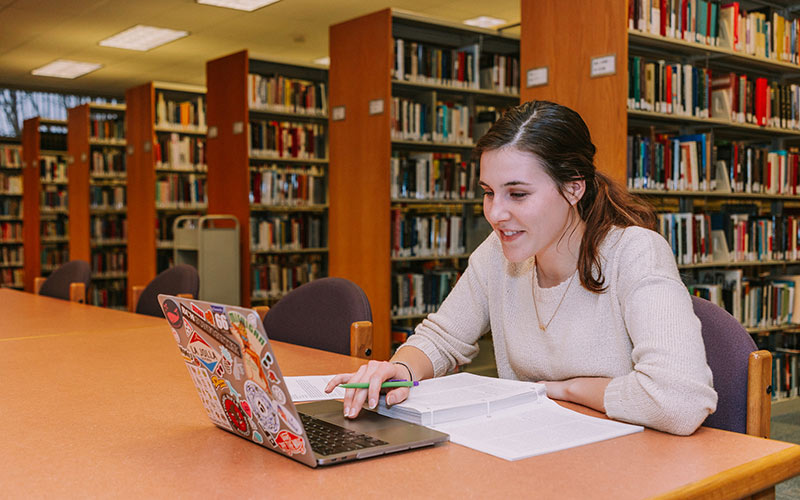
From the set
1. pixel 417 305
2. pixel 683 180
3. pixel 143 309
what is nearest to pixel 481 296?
pixel 143 309

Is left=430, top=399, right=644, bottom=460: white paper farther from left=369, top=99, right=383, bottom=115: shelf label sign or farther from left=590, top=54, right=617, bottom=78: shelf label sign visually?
left=369, top=99, right=383, bottom=115: shelf label sign

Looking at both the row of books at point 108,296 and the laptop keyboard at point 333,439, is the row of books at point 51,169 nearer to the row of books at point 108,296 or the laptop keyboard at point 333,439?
the row of books at point 108,296

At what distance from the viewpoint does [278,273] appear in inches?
223

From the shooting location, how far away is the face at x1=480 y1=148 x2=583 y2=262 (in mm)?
1357

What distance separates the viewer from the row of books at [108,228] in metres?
7.88

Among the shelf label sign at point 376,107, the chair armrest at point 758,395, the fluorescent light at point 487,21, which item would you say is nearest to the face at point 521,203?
the chair armrest at point 758,395

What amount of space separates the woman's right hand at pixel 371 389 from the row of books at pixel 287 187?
14.3 ft

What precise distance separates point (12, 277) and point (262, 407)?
937 centimetres

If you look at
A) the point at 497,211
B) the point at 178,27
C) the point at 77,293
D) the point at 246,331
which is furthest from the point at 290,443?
the point at 178,27

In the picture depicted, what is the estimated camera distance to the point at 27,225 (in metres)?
8.67

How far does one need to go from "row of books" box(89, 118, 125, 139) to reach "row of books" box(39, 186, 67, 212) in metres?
1.43

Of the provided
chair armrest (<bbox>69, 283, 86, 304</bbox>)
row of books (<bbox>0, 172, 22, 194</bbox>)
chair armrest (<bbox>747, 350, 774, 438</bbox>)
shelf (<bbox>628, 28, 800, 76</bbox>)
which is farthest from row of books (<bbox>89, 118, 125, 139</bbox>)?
chair armrest (<bbox>747, 350, 774, 438</bbox>)

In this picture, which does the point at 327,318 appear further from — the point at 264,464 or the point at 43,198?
the point at 43,198

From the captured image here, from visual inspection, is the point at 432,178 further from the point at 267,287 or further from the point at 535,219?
the point at 535,219
